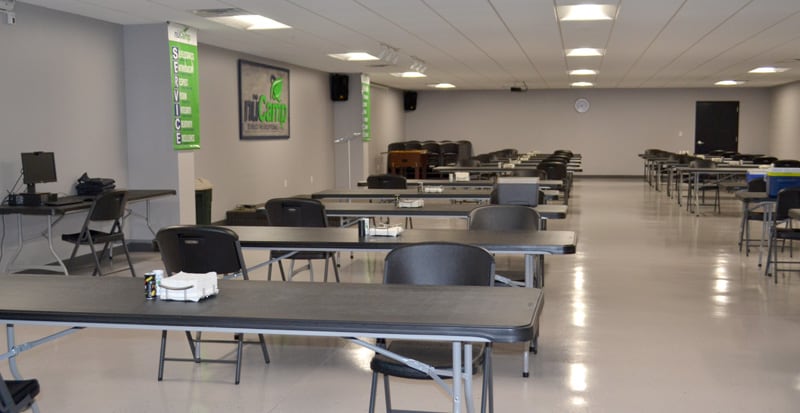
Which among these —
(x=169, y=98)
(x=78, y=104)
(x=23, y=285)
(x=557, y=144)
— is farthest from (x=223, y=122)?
(x=557, y=144)

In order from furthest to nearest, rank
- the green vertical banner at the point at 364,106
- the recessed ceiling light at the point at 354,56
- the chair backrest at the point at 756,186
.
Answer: the green vertical banner at the point at 364,106 < the recessed ceiling light at the point at 354,56 < the chair backrest at the point at 756,186

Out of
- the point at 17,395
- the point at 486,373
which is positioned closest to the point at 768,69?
the point at 486,373

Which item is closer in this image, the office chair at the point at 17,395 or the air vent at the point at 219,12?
the office chair at the point at 17,395

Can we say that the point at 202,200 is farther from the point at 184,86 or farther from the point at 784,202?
the point at 784,202

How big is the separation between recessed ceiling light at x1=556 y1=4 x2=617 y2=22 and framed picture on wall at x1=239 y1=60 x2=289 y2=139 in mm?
4782

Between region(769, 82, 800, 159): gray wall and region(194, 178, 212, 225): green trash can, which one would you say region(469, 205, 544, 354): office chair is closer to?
region(194, 178, 212, 225): green trash can

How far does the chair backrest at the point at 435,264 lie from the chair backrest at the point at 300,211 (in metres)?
2.47

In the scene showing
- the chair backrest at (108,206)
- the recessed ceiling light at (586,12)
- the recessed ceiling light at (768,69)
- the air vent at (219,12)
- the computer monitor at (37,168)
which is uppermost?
the recessed ceiling light at (768,69)

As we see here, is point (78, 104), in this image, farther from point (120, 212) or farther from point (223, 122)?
point (223, 122)

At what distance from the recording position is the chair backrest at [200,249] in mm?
3916

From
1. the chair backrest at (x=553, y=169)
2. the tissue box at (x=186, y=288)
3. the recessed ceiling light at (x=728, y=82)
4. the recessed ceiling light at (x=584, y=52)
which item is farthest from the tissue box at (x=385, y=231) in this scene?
the recessed ceiling light at (x=728, y=82)

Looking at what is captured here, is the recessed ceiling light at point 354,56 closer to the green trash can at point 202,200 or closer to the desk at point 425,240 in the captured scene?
the green trash can at point 202,200

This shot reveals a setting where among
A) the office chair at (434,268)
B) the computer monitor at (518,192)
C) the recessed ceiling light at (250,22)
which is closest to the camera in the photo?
the office chair at (434,268)

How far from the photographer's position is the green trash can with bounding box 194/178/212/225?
9.44m
